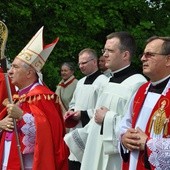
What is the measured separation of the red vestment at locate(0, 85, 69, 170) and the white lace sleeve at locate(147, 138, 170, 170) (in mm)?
1606

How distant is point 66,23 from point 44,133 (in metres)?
11.1

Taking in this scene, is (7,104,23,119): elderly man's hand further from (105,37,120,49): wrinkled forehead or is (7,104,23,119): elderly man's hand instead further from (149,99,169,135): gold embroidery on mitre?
(149,99,169,135): gold embroidery on mitre

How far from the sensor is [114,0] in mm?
17203

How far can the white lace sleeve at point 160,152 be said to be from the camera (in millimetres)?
4500

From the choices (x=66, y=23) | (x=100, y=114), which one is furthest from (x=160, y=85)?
(x=66, y=23)

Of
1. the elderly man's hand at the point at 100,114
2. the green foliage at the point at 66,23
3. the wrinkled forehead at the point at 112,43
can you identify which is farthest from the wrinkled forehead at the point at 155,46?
the green foliage at the point at 66,23

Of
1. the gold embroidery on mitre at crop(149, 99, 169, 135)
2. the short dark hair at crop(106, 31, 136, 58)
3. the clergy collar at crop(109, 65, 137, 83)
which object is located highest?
the short dark hair at crop(106, 31, 136, 58)

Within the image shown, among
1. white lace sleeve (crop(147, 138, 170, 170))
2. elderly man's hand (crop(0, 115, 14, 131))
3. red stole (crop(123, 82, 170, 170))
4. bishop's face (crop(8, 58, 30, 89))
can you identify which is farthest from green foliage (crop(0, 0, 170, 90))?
white lace sleeve (crop(147, 138, 170, 170))

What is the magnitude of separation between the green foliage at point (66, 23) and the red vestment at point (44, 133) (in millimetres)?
9894

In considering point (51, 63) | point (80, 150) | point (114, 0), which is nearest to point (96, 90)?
point (80, 150)

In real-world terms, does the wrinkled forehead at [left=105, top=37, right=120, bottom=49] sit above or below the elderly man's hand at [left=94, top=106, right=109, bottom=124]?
above

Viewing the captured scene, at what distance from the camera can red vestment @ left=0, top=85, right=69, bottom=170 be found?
19.1 feet

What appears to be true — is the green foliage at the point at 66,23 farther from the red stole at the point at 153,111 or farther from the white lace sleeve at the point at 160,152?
the white lace sleeve at the point at 160,152

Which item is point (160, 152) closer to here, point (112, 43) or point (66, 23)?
point (112, 43)
